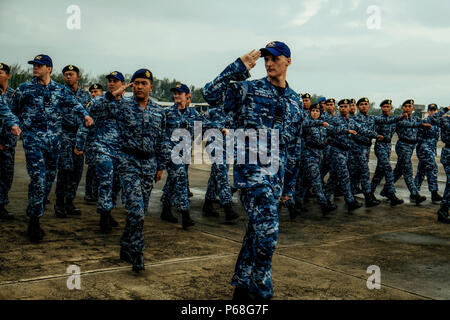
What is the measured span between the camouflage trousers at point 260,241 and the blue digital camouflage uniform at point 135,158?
4.29 feet

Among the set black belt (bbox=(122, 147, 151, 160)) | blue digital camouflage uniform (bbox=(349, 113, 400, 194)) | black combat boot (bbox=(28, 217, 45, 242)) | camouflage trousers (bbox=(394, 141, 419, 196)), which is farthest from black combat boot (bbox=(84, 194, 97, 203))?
camouflage trousers (bbox=(394, 141, 419, 196))

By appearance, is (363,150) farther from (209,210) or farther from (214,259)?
(214,259)

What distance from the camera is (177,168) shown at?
22.9 ft

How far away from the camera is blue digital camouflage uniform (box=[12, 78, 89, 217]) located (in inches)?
228

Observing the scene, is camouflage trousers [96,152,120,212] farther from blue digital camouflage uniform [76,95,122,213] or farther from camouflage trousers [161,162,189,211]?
camouflage trousers [161,162,189,211]

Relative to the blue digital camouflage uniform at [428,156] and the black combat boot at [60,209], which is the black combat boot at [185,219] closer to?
the black combat boot at [60,209]

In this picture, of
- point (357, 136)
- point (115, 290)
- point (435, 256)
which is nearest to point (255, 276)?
point (115, 290)

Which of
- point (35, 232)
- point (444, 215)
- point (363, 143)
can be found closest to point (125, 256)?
point (35, 232)

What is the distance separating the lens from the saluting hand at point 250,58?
386cm

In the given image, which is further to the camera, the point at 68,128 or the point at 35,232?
the point at 68,128

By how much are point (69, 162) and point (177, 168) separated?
73.8 inches

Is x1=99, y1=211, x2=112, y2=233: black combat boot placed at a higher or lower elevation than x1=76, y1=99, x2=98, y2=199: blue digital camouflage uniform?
lower

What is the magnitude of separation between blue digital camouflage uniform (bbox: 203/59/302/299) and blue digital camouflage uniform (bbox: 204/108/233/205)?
11.4ft
